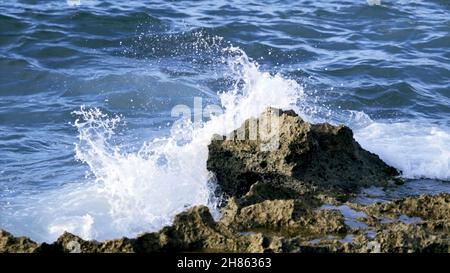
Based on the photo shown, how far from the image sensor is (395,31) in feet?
45.6

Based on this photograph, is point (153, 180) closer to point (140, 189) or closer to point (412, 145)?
point (140, 189)

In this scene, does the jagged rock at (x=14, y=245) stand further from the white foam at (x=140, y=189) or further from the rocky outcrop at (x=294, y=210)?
the white foam at (x=140, y=189)

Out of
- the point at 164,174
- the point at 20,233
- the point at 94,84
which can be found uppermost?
the point at 94,84

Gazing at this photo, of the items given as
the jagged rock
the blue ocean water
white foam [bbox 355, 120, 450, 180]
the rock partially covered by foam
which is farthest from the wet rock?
white foam [bbox 355, 120, 450, 180]

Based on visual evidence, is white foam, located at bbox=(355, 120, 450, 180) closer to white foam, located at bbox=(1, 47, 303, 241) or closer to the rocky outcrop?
the rocky outcrop

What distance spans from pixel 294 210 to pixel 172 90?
6.09 meters

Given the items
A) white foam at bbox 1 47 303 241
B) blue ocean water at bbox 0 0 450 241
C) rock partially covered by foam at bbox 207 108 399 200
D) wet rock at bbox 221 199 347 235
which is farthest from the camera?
blue ocean water at bbox 0 0 450 241

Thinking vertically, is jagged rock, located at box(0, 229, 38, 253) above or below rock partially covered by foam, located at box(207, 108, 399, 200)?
below

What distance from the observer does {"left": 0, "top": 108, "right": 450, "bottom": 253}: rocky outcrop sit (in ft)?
15.7

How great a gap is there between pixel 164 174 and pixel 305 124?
1.50 meters

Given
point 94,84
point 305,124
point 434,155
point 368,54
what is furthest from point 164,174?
point 368,54

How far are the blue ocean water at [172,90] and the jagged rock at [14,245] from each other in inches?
68.8

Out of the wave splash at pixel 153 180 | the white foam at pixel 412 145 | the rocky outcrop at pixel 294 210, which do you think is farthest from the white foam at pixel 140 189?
the white foam at pixel 412 145
